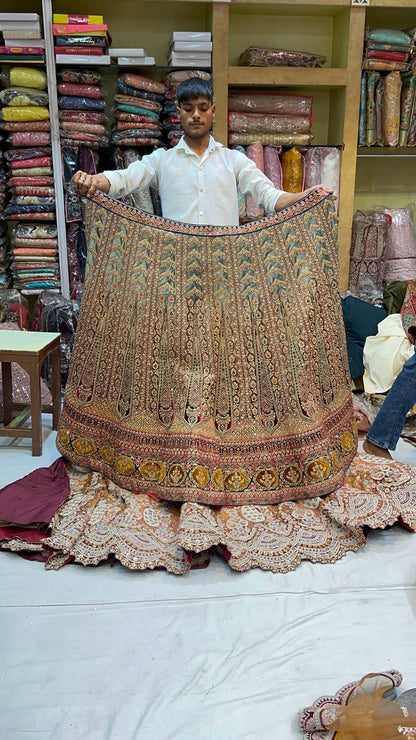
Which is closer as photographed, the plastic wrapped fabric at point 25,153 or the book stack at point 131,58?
the book stack at point 131,58

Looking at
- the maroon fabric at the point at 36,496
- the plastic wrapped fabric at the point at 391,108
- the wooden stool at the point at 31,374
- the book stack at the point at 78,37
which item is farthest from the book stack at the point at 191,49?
the maroon fabric at the point at 36,496

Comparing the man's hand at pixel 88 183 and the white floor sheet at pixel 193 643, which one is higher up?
the man's hand at pixel 88 183

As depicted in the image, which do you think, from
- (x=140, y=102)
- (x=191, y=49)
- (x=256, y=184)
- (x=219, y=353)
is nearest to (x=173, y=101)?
(x=140, y=102)

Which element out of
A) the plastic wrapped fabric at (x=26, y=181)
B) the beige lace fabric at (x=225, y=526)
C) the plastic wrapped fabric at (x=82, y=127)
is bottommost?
the beige lace fabric at (x=225, y=526)

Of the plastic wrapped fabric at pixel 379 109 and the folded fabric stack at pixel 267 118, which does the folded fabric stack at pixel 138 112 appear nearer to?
the folded fabric stack at pixel 267 118

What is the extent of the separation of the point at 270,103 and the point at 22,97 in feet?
5.06

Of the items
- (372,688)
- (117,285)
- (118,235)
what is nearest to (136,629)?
(372,688)

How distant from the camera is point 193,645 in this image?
178 centimetres

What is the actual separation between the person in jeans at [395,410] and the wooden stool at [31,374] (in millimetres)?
1542

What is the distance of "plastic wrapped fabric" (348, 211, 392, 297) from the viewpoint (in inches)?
171

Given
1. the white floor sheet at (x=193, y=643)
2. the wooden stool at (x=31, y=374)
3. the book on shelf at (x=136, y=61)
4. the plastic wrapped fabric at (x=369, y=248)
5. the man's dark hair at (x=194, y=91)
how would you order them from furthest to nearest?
the plastic wrapped fabric at (x=369, y=248)
the book on shelf at (x=136, y=61)
the wooden stool at (x=31, y=374)
the man's dark hair at (x=194, y=91)
the white floor sheet at (x=193, y=643)

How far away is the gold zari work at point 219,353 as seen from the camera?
2.41m

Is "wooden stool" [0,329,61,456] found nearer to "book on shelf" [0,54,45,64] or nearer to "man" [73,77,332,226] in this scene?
"man" [73,77,332,226]

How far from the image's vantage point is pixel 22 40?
3793 mm
